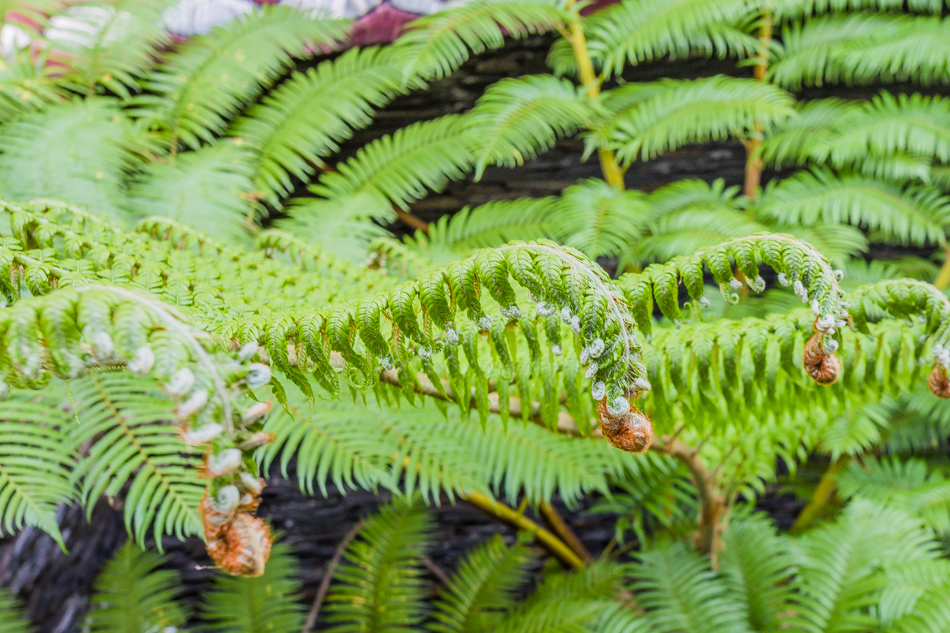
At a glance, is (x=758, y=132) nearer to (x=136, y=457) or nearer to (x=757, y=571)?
(x=757, y=571)

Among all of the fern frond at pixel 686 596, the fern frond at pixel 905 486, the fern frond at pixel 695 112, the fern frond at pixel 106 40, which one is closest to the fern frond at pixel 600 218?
the fern frond at pixel 695 112

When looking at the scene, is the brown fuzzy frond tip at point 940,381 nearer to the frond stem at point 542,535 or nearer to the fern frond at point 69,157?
the frond stem at point 542,535

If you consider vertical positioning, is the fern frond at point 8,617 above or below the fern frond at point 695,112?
below

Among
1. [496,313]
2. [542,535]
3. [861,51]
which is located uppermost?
[861,51]

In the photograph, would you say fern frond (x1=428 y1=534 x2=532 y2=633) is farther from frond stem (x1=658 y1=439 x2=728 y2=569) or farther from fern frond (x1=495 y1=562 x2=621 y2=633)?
frond stem (x1=658 y1=439 x2=728 y2=569)

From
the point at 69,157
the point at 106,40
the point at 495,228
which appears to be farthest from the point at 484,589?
the point at 106,40

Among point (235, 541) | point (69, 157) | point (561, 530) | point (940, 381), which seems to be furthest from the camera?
point (561, 530)

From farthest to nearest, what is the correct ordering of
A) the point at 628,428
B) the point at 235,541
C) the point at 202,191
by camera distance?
1. the point at 202,191
2. the point at 628,428
3. the point at 235,541
